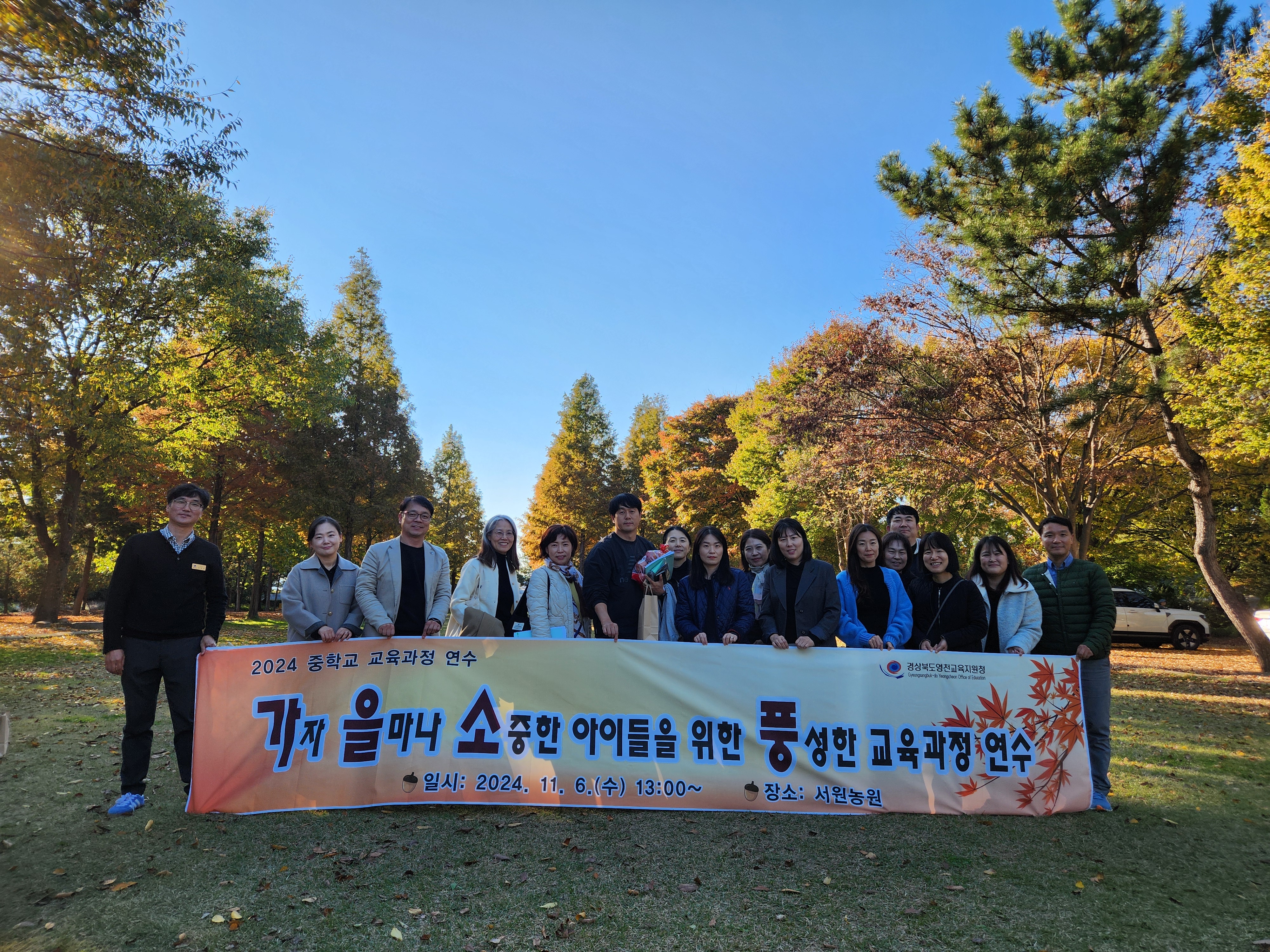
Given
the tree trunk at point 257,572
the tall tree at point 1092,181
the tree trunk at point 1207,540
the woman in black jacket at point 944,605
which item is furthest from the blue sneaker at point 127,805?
the tree trunk at point 257,572

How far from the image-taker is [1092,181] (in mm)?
10797

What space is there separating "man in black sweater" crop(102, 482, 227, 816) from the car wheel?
24540 millimetres

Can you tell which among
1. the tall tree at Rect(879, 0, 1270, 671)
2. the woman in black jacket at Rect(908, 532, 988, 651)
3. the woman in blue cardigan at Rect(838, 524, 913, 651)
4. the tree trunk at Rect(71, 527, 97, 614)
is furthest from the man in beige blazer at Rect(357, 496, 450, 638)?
the tree trunk at Rect(71, 527, 97, 614)

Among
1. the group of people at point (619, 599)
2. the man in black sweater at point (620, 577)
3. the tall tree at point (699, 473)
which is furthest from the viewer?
the tall tree at point (699, 473)

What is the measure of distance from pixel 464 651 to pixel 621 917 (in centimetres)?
215

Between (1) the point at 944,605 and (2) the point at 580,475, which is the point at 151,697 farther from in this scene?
(2) the point at 580,475

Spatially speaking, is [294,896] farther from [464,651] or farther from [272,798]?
[464,651]

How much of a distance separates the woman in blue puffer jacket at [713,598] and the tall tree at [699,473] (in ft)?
95.6

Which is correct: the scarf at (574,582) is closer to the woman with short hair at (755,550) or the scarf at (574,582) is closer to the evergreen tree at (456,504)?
the woman with short hair at (755,550)

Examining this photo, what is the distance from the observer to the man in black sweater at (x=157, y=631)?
4.58 meters

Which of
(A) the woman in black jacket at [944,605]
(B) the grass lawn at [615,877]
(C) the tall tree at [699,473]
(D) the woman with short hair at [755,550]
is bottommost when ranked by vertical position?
(B) the grass lawn at [615,877]

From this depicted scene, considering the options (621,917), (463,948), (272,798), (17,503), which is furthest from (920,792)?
(17,503)

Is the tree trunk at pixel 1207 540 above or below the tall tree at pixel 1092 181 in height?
below

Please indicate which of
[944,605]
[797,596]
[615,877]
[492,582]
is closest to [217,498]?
[492,582]
